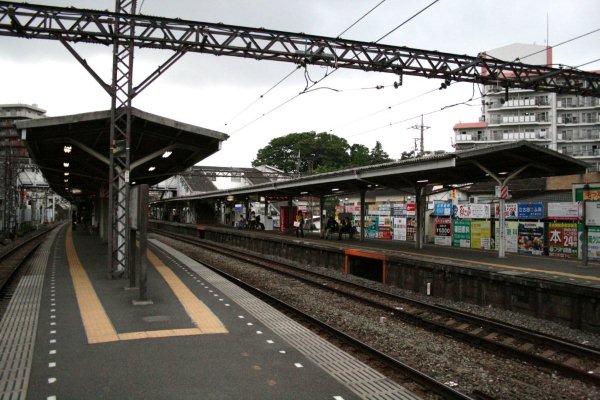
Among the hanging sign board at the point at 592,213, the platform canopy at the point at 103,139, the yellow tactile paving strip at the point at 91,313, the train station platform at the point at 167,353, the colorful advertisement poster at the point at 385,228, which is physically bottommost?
the train station platform at the point at 167,353

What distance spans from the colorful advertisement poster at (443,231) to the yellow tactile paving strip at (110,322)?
645 inches

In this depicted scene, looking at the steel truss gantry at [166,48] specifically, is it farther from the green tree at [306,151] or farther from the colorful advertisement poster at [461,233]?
the green tree at [306,151]

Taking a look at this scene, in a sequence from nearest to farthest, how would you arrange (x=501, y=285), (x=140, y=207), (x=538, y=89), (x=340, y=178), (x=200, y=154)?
1. (x=140, y=207)
2. (x=501, y=285)
3. (x=538, y=89)
4. (x=200, y=154)
5. (x=340, y=178)

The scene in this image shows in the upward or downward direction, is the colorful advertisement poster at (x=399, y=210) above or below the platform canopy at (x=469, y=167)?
below

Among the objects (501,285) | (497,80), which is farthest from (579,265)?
(497,80)

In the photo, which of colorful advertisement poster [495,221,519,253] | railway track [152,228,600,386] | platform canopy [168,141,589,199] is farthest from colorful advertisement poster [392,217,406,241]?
railway track [152,228,600,386]

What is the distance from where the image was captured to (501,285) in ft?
35.0

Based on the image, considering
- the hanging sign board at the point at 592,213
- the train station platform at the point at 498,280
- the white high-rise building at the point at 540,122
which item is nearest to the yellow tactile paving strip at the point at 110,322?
the train station platform at the point at 498,280

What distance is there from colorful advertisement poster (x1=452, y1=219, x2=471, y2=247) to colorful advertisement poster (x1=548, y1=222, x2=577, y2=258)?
15.1ft

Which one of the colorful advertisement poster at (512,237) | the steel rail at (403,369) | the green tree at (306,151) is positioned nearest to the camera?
the steel rail at (403,369)

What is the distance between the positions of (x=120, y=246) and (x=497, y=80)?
Answer: 11830 mm

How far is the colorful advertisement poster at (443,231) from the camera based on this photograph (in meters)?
24.1

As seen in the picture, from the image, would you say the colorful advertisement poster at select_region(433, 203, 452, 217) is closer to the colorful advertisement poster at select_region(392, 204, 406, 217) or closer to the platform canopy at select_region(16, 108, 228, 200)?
the colorful advertisement poster at select_region(392, 204, 406, 217)

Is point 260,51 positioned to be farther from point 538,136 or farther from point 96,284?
point 538,136
